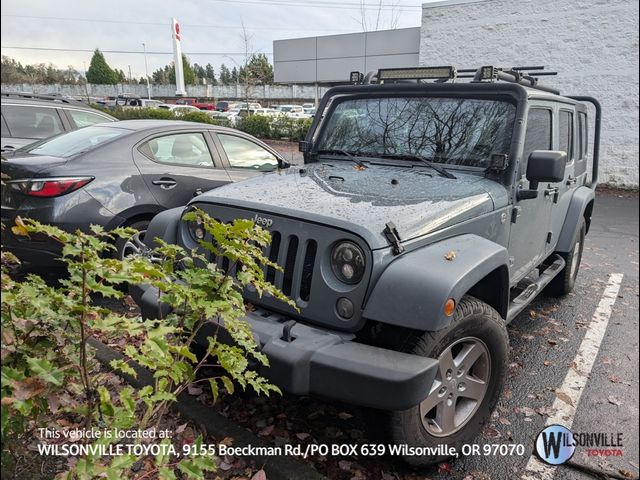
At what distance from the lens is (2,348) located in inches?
55.6

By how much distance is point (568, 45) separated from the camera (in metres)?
12.6

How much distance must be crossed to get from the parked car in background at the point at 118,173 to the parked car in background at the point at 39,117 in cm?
185

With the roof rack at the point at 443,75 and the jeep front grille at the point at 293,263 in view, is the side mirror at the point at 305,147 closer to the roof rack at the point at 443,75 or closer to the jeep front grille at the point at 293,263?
the roof rack at the point at 443,75

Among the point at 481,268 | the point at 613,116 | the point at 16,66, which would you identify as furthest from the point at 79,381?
the point at 613,116

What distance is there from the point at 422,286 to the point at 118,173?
11.5ft

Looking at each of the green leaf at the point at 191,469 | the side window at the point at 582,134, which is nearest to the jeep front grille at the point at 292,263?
the green leaf at the point at 191,469

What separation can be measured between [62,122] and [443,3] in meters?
11.8

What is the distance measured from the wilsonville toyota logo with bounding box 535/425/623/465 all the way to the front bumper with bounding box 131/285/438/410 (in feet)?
4.10

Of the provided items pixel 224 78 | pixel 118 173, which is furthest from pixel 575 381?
pixel 224 78

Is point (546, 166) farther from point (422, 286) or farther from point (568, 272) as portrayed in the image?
point (568, 272)

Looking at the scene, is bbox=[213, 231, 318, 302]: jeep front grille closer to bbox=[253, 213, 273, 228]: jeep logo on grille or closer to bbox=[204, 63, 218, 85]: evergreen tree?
bbox=[253, 213, 273, 228]: jeep logo on grille

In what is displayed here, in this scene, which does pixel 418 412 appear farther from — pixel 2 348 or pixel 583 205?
pixel 583 205

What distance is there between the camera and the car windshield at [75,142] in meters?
4.78

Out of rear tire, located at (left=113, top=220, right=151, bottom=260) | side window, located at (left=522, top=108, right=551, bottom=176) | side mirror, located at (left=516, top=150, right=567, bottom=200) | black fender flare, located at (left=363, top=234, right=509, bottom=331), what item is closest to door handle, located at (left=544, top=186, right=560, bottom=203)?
side window, located at (left=522, top=108, right=551, bottom=176)
